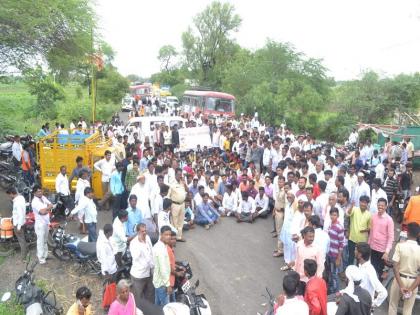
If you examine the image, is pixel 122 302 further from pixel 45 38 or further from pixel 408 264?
pixel 45 38

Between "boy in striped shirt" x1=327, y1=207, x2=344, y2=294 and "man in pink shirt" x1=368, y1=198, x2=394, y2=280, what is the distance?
59 centimetres

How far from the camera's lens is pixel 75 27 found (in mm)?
12656

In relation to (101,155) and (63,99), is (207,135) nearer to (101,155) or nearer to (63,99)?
(101,155)

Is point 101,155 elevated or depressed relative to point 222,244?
elevated

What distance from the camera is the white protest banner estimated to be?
14695 mm

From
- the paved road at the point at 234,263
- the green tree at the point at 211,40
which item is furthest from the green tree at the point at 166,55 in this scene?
the paved road at the point at 234,263

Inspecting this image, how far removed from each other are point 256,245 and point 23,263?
5016mm

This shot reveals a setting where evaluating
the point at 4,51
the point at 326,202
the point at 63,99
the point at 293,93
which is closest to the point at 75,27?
the point at 4,51

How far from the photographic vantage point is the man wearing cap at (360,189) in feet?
27.1

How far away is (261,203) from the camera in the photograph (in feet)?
35.2

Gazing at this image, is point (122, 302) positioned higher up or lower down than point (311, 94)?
lower down

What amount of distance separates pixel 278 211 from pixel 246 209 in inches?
73.0

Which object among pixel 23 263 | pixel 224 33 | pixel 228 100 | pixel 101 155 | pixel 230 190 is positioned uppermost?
pixel 224 33

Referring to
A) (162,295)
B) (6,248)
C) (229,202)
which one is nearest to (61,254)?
(6,248)
